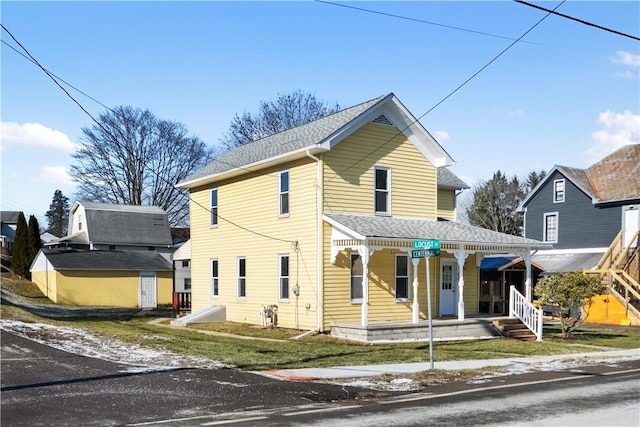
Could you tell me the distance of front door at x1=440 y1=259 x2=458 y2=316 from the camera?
84.2ft

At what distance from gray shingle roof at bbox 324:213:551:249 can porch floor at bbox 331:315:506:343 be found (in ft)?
9.32

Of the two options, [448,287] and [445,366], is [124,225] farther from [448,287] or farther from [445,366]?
[445,366]

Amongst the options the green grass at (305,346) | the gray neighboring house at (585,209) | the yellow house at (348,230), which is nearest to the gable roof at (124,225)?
the green grass at (305,346)

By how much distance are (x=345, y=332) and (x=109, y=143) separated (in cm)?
4430

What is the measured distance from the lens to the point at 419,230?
2334cm

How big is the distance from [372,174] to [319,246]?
3.69 meters

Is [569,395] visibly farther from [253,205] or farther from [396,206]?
[253,205]

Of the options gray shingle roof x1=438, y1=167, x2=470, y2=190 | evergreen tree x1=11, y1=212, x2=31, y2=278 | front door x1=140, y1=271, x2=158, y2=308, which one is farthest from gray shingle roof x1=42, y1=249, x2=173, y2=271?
gray shingle roof x1=438, y1=167, x2=470, y2=190

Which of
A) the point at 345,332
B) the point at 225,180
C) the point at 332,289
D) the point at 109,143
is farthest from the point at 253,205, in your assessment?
the point at 109,143

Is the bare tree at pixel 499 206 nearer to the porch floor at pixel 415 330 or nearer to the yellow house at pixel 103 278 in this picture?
the yellow house at pixel 103 278

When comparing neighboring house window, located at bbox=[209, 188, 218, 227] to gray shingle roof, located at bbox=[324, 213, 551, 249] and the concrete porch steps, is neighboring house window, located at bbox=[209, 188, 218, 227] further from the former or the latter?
the concrete porch steps

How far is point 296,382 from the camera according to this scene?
42.3 ft

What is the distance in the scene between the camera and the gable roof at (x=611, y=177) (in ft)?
121

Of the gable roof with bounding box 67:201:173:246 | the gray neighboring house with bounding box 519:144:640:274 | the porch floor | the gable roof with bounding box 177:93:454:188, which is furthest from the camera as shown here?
the gable roof with bounding box 67:201:173:246
